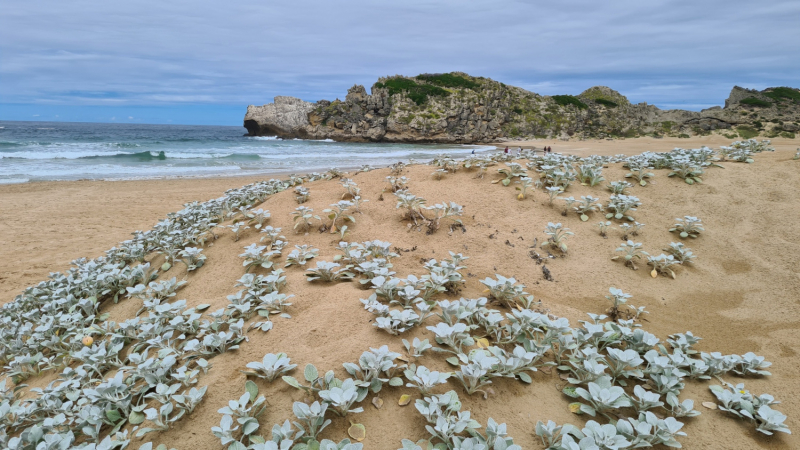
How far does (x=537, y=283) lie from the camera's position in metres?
3.89

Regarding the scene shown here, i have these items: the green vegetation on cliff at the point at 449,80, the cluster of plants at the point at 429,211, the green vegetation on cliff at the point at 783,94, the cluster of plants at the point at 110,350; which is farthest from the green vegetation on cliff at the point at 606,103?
the cluster of plants at the point at 110,350

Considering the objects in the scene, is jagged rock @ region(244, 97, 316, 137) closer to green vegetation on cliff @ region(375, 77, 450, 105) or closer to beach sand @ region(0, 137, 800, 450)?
green vegetation on cliff @ region(375, 77, 450, 105)

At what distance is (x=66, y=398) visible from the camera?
282 cm

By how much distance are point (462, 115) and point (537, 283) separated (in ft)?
182

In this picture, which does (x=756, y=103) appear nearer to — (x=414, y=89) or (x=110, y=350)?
(x=414, y=89)

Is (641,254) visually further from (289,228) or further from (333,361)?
(289,228)

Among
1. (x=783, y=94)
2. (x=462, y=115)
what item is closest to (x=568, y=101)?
(x=462, y=115)

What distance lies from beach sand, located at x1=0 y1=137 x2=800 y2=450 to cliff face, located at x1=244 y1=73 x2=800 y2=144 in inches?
1959

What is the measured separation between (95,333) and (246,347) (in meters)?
1.99

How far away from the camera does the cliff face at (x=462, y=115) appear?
54750 mm

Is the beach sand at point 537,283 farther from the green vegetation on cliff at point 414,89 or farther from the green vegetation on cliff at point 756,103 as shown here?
the green vegetation on cliff at point 414,89

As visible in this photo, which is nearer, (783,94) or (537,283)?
(537,283)

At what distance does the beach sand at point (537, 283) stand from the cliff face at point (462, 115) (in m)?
49.8

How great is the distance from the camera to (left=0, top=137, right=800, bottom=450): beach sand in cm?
230
